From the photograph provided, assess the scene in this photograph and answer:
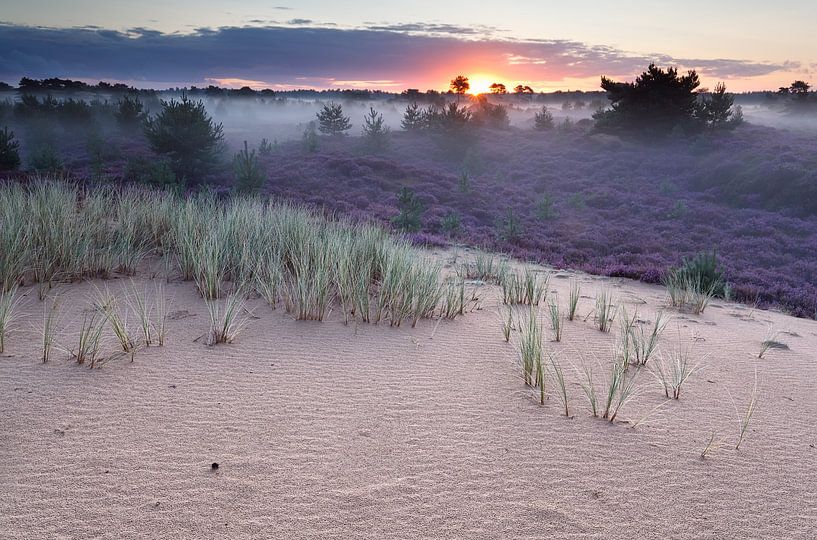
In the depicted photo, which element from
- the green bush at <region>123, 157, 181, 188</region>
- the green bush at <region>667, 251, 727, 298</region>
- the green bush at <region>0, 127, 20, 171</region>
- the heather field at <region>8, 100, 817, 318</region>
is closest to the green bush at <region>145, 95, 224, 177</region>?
the heather field at <region>8, 100, 817, 318</region>

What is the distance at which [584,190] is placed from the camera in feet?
70.0

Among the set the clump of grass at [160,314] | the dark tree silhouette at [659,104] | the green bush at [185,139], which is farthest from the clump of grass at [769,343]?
the dark tree silhouette at [659,104]

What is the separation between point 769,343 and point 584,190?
16426 millimetres

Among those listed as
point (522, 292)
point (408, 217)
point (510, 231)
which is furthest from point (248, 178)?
point (522, 292)

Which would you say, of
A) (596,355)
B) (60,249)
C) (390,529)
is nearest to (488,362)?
(596,355)

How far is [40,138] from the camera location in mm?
28875

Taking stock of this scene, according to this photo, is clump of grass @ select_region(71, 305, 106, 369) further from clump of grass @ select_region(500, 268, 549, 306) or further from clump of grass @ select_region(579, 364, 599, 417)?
clump of grass @ select_region(500, 268, 549, 306)

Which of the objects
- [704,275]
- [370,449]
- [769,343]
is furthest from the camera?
[704,275]

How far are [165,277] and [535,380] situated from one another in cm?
479

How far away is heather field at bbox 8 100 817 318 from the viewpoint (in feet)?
41.8

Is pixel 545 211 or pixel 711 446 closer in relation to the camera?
pixel 711 446

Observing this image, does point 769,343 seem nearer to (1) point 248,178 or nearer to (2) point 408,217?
(2) point 408,217

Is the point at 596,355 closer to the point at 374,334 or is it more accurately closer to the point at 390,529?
the point at 374,334

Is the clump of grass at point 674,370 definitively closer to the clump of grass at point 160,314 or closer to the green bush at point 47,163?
the clump of grass at point 160,314
